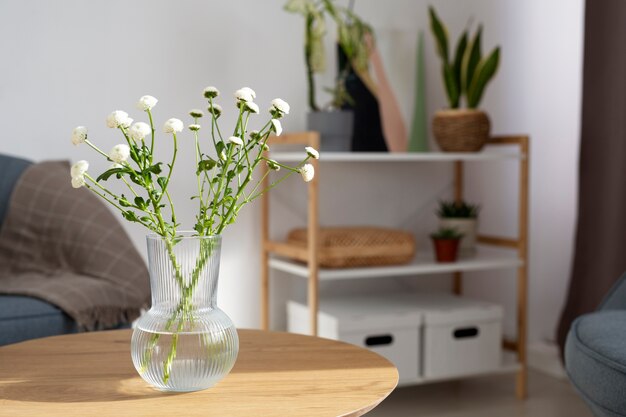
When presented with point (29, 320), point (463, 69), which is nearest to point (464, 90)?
point (463, 69)

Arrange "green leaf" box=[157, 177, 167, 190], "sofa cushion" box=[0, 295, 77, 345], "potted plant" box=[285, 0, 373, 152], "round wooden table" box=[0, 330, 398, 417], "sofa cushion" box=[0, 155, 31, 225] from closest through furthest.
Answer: "round wooden table" box=[0, 330, 398, 417], "green leaf" box=[157, 177, 167, 190], "sofa cushion" box=[0, 295, 77, 345], "sofa cushion" box=[0, 155, 31, 225], "potted plant" box=[285, 0, 373, 152]

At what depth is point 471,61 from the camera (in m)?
2.85

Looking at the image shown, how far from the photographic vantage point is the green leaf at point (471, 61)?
2838 millimetres

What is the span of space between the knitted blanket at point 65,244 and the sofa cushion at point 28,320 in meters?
0.11

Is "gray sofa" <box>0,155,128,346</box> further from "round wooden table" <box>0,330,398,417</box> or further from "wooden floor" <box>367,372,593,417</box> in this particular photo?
"wooden floor" <box>367,372,593,417</box>

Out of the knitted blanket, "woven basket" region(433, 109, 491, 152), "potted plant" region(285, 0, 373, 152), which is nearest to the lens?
the knitted blanket

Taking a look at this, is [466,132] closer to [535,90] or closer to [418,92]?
[418,92]

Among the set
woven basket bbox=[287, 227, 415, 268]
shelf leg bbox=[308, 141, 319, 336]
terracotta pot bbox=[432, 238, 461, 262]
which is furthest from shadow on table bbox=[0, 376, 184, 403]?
terracotta pot bbox=[432, 238, 461, 262]

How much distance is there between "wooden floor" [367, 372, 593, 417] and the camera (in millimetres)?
2631

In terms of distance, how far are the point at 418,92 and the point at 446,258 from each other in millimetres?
652

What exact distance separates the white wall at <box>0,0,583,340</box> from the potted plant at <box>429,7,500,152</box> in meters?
0.23

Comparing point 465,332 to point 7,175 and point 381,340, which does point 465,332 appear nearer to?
point 381,340

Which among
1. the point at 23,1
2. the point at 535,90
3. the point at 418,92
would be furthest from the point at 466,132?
the point at 23,1

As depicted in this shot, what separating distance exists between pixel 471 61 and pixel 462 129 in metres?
0.23
